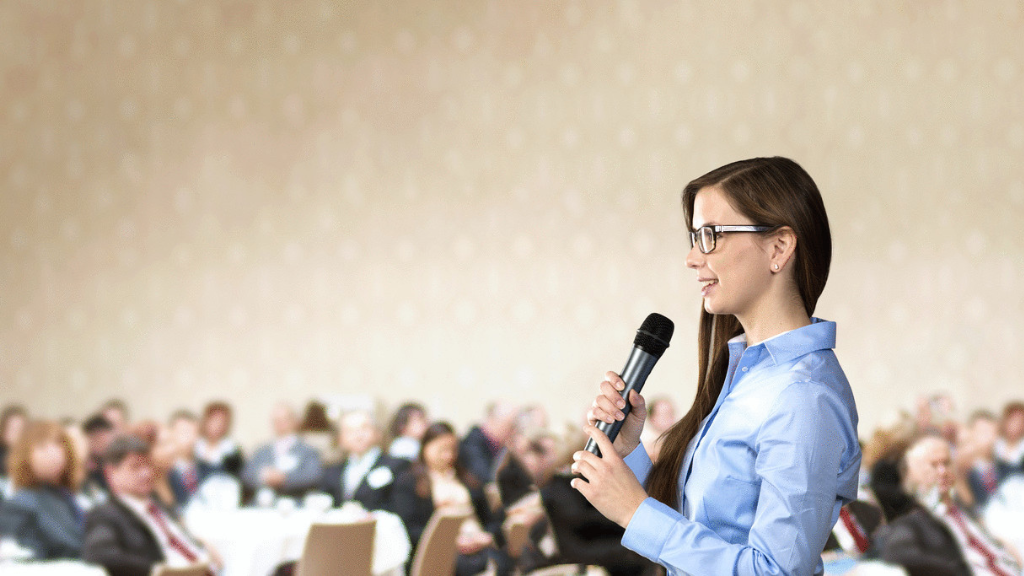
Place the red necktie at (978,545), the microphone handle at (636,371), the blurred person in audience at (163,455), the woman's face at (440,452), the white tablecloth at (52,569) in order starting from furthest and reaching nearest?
the blurred person in audience at (163,455) < the woman's face at (440,452) < the red necktie at (978,545) < the white tablecloth at (52,569) < the microphone handle at (636,371)

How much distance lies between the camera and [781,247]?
108cm

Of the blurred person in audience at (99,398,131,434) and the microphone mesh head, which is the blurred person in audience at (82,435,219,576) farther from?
the microphone mesh head

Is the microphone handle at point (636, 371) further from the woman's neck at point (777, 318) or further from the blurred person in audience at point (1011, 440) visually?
the blurred person in audience at point (1011, 440)

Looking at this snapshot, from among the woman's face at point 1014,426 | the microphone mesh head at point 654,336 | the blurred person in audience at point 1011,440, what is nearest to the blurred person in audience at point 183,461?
the microphone mesh head at point 654,336

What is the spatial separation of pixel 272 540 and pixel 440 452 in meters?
0.93

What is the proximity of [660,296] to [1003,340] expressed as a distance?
289cm

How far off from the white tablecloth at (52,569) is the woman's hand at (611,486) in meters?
2.79

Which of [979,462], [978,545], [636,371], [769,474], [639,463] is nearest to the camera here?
[769,474]

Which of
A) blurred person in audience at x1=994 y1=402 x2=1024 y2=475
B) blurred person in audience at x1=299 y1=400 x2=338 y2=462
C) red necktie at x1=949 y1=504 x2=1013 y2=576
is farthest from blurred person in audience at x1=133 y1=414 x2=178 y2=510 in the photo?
blurred person in audience at x1=994 y1=402 x2=1024 y2=475

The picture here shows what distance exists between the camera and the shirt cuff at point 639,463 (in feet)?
4.28

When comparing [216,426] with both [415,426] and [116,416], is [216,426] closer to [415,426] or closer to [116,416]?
[116,416]

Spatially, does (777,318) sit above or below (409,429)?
above

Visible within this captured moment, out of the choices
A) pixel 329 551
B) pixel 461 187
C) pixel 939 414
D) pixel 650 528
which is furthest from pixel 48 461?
pixel 939 414

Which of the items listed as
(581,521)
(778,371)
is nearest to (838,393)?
(778,371)
